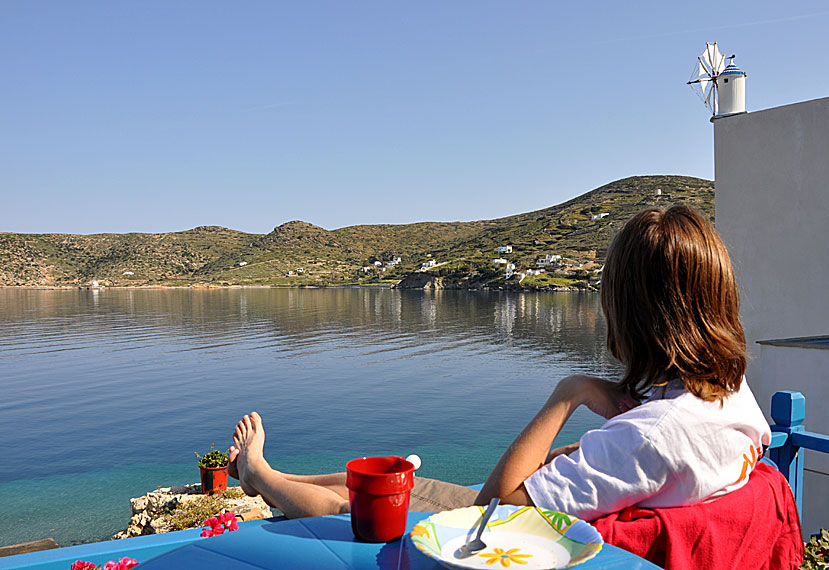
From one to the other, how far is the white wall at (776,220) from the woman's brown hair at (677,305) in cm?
332

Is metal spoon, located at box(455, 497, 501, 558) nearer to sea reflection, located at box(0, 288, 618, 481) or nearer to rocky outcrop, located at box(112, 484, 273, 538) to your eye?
rocky outcrop, located at box(112, 484, 273, 538)

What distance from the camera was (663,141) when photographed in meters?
12.3

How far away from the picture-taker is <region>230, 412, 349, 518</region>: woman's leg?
149 centimetres

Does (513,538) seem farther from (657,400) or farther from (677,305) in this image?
(677,305)

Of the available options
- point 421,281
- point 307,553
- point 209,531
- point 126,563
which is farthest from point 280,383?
point 421,281

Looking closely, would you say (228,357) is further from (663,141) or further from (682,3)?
(682,3)

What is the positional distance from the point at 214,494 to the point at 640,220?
4.76 metres

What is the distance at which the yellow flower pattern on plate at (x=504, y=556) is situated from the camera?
896mm

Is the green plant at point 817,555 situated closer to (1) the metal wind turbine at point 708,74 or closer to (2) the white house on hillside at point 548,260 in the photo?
(1) the metal wind turbine at point 708,74

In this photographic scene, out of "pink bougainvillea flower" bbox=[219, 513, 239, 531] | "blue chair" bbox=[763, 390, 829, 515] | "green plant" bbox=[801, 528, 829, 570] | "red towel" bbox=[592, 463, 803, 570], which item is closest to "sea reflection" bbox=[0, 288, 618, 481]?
"pink bougainvillea flower" bbox=[219, 513, 239, 531]

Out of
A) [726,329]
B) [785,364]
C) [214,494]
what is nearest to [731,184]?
[785,364]

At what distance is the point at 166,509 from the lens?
4.78m

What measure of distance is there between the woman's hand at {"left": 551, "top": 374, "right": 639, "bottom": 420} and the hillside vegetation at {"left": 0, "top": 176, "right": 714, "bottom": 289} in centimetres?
5862

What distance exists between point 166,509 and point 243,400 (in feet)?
32.1
